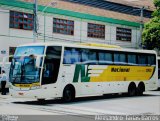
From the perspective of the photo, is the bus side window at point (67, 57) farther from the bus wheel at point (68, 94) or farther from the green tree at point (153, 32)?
the green tree at point (153, 32)

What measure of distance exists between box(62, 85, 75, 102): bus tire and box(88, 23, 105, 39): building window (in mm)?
22854

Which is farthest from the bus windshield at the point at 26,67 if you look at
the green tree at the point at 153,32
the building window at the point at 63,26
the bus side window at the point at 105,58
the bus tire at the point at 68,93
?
the green tree at the point at 153,32

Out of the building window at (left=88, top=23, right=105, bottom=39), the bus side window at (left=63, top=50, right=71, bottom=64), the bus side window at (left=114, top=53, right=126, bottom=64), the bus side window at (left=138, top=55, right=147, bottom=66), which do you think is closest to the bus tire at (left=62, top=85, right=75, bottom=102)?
the bus side window at (left=63, top=50, right=71, bottom=64)

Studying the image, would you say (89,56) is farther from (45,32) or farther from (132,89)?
(45,32)

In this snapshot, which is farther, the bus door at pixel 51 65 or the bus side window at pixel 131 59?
Result: the bus side window at pixel 131 59

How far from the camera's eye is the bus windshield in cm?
1934

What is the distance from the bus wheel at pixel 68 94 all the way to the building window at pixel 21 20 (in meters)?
16.1

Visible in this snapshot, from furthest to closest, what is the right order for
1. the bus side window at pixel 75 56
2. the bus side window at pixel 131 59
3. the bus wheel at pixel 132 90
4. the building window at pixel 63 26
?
the building window at pixel 63 26 < the bus wheel at pixel 132 90 < the bus side window at pixel 131 59 < the bus side window at pixel 75 56

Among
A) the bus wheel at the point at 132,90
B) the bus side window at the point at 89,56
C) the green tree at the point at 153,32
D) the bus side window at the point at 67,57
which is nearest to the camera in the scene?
the bus side window at the point at 67,57

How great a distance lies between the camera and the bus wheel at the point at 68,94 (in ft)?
68.0

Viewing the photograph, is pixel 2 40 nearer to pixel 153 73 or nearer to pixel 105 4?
pixel 153 73

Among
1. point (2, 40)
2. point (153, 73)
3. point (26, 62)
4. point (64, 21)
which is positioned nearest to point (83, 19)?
point (64, 21)

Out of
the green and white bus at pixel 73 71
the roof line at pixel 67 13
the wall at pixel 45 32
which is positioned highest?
the roof line at pixel 67 13

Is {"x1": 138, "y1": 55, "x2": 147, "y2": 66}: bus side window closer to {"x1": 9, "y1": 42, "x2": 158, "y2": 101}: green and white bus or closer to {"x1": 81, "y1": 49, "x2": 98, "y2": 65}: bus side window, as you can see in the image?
{"x1": 9, "y1": 42, "x2": 158, "y2": 101}: green and white bus
